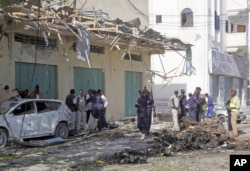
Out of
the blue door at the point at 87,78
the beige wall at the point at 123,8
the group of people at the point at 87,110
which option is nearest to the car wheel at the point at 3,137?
the group of people at the point at 87,110

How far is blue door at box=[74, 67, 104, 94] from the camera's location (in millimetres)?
20750

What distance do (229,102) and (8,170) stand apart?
29.5 ft

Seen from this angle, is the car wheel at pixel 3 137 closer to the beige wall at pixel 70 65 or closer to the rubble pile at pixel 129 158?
the beige wall at pixel 70 65

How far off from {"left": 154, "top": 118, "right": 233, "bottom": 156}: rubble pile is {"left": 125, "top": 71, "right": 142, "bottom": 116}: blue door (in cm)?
1036

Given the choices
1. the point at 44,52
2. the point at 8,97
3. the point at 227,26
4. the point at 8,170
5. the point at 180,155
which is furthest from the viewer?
the point at 227,26

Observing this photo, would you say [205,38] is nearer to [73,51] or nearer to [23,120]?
[73,51]

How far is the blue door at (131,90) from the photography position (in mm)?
24781

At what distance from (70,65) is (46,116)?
5.70 m

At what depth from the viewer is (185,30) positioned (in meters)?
32.9

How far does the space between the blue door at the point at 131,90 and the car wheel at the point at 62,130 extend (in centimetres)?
906

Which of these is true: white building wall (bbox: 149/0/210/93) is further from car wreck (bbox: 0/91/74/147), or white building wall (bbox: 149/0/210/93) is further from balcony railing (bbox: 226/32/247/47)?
car wreck (bbox: 0/91/74/147)

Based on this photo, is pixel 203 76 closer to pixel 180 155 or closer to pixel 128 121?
pixel 128 121

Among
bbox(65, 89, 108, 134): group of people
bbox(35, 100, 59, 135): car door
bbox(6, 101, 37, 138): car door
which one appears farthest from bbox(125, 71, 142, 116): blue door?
bbox(6, 101, 37, 138): car door

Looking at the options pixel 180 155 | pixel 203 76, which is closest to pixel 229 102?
pixel 180 155
